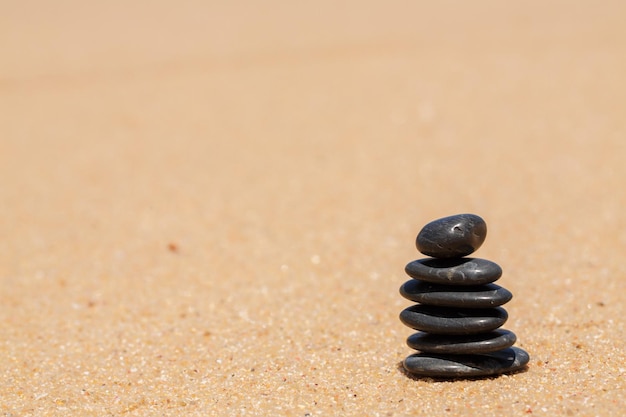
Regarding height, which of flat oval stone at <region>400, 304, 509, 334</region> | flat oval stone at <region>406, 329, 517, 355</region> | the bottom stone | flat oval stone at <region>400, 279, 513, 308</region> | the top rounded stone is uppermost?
the top rounded stone

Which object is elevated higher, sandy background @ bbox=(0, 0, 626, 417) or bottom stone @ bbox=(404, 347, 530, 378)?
sandy background @ bbox=(0, 0, 626, 417)

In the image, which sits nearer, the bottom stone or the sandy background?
the bottom stone

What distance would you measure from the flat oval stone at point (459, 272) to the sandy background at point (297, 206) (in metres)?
0.65

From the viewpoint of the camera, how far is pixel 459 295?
500 cm

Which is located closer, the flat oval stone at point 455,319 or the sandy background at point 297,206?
the flat oval stone at point 455,319

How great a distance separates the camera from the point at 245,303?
6.94 metres

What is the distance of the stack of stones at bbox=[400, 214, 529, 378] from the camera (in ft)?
16.4

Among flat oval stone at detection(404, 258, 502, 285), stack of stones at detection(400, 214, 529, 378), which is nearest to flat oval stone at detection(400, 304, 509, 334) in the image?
stack of stones at detection(400, 214, 529, 378)

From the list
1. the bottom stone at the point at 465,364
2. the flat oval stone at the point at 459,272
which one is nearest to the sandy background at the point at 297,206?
the bottom stone at the point at 465,364

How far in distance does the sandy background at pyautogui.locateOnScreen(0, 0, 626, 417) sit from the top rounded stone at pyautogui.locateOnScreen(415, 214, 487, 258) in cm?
83

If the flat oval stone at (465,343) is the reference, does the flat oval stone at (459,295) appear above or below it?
above

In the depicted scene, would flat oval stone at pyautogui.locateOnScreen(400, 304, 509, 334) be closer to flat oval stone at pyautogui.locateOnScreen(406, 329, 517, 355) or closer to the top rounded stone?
flat oval stone at pyautogui.locateOnScreen(406, 329, 517, 355)

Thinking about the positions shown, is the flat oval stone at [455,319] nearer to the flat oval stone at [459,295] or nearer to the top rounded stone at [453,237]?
the flat oval stone at [459,295]

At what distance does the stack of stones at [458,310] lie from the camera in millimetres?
4996
